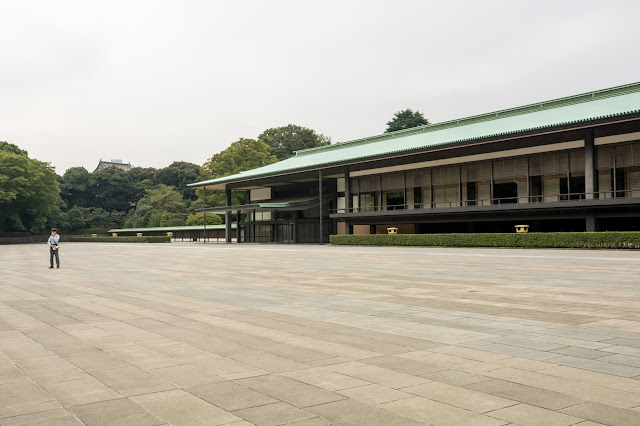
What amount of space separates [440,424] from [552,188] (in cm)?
4078

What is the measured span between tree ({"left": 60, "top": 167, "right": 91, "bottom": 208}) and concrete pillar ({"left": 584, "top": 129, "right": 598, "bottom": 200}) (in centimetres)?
10304

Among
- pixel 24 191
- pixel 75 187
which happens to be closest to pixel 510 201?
pixel 24 191

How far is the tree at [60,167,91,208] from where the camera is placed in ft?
378

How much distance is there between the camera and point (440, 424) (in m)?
4.37

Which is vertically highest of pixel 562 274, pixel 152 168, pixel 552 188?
pixel 152 168

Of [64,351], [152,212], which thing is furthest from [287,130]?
[64,351]

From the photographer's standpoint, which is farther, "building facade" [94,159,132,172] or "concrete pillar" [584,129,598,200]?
"building facade" [94,159,132,172]

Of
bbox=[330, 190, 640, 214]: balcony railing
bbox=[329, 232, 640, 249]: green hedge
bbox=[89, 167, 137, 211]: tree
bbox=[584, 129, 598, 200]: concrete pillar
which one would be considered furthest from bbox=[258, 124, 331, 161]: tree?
bbox=[584, 129, 598, 200]: concrete pillar

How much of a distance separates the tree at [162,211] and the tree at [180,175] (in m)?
8.39

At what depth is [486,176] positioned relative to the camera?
45.2 m

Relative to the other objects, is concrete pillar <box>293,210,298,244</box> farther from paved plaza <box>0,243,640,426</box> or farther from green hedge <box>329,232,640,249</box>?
paved plaza <box>0,243,640,426</box>

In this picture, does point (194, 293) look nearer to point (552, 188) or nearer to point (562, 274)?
point (562, 274)

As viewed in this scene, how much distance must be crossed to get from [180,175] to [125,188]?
13401 mm

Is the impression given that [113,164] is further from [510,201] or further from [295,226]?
[510,201]
